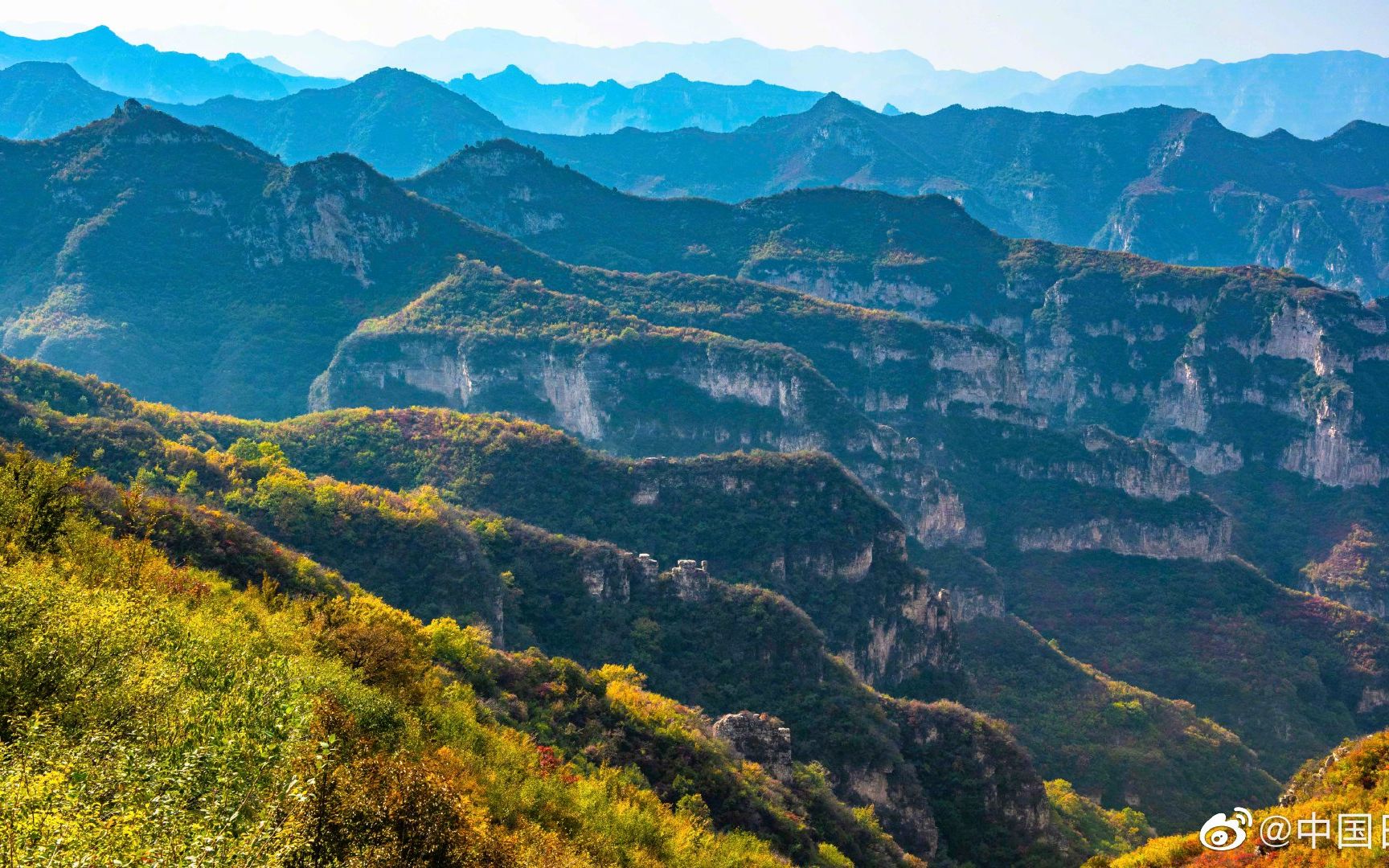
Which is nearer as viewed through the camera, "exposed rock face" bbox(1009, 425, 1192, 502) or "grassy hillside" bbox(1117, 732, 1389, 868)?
"grassy hillside" bbox(1117, 732, 1389, 868)

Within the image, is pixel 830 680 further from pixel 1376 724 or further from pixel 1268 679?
pixel 1376 724

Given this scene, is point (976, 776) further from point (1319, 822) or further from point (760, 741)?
point (1319, 822)

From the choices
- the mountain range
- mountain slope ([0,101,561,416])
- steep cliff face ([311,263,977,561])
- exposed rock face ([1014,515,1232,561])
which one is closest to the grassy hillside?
the mountain range

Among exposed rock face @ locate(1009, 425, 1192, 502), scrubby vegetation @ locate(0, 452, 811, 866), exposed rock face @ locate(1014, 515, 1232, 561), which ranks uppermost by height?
scrubby vegetation @ locate(0, 452, 811, 866)

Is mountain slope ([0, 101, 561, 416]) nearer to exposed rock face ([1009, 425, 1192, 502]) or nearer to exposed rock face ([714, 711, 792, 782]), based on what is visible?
exposed rock face ([1009, 425, 1192, 502])

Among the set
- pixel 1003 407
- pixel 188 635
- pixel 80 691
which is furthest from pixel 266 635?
pixel 1003 407

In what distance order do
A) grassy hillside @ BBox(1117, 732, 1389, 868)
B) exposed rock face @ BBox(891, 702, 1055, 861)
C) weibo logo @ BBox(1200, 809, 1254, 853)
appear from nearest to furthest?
grassy hillside @ BBox(1117, 732, 1389, 868) < weibo logo @ BBox(1200, 809, 1254, 853) < exposed rock face @ BBox(891, 702, 1055, 861)
